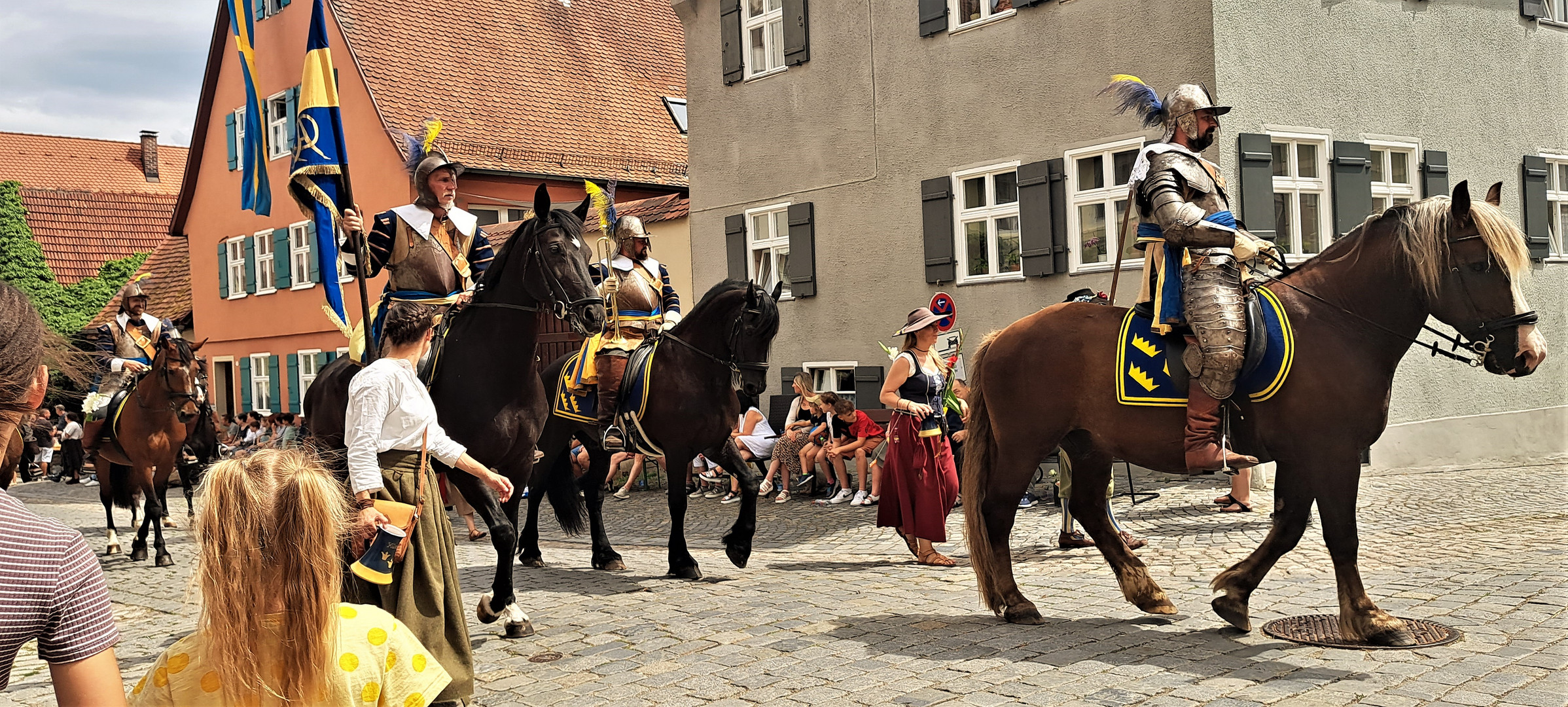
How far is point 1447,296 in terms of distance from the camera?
5742 millimetres

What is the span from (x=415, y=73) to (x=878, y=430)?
15762 millimetres

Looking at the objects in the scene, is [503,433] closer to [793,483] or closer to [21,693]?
[21,693]

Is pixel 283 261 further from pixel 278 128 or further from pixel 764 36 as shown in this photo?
pixel 764 36

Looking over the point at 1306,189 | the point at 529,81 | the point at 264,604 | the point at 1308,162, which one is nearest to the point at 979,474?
the point at 264,604

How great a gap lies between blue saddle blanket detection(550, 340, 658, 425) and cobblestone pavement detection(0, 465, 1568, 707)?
1154 millimetres

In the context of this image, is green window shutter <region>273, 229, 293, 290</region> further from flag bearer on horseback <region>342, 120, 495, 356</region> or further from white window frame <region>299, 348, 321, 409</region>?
flag bearer on horseback <region>342, 120, 495, 356</region>

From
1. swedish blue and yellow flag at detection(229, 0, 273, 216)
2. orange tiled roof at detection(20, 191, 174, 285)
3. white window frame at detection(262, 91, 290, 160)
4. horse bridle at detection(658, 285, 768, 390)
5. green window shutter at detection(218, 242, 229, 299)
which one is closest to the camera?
swedish blue and yellow flag at detection(229, 0, 273, 216)

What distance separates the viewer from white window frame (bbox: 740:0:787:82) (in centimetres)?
1845

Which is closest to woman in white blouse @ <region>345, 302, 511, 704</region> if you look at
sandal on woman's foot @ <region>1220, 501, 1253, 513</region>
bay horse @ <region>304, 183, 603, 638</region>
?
bay horse @ <region>304, 183, 603, 638</region>

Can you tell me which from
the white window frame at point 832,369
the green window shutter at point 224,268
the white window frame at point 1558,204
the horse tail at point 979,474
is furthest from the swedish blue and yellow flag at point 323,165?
the green window shutter at point 224,268

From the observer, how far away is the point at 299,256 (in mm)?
27297

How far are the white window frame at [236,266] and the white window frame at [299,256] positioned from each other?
8.76ft

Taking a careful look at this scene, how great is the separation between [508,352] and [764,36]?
12.7m

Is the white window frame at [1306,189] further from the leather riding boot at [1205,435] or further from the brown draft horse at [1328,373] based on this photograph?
the leather riding boot at [1205,435]
